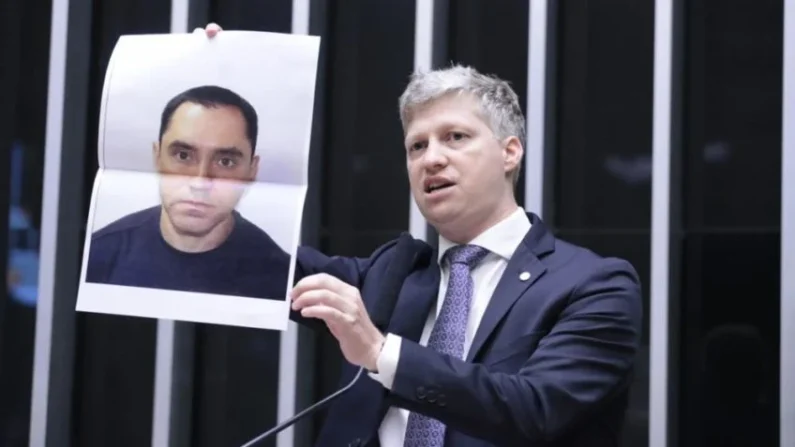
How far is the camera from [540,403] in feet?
6.55

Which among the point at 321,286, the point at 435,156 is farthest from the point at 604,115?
the point at 321,286

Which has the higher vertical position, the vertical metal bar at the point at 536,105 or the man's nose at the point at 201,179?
the vertical metal bar at the point at 536,105

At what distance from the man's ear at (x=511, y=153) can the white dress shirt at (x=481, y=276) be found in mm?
98

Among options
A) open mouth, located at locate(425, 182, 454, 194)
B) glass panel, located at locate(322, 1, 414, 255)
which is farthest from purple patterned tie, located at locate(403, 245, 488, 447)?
glass panel, located at locate(322, 1, 414, 255)

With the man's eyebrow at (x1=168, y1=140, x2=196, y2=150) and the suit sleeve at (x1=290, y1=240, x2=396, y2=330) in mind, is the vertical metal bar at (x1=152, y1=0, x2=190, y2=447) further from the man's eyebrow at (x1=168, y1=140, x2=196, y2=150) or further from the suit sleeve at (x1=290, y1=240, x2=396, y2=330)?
the man's eyebrow at (x1=168, y1=140, x2=196, y2=150)

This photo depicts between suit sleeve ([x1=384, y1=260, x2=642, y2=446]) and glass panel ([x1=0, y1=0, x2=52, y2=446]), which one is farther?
glass panel ([x1=0, y1=0, x2=52, y2=446])

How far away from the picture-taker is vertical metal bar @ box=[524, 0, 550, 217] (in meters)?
4.43

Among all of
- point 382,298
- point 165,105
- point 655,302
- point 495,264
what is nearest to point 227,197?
point 165,105

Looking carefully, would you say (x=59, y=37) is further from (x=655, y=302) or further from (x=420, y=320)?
(x=420, y=320)

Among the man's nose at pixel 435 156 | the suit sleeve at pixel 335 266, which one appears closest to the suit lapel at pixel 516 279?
the man's nose at pixel 435 156

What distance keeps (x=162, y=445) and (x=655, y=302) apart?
7.23ft

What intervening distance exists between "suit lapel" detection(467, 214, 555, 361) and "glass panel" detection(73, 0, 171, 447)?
3.09 m

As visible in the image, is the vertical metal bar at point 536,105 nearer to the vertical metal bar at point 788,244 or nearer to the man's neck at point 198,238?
the vertical metal bar at point 788,244

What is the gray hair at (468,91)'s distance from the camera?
7.89 feet
